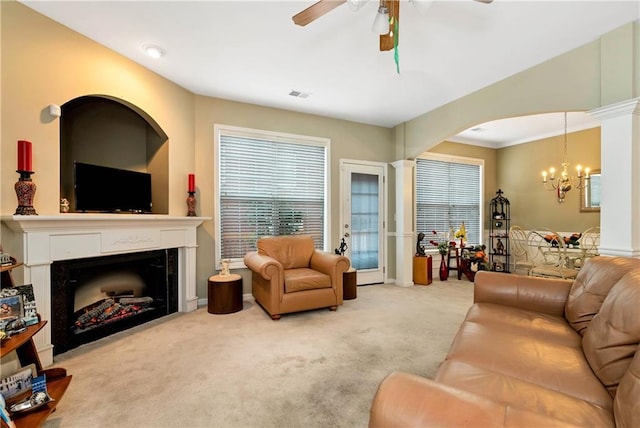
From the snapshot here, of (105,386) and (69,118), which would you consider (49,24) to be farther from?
(105,386)

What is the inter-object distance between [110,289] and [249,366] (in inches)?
80.1

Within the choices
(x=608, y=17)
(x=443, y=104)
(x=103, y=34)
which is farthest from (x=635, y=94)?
(x=103, y=34)

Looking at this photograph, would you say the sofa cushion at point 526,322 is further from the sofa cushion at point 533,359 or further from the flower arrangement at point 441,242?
the flower arrangement at point 441,242

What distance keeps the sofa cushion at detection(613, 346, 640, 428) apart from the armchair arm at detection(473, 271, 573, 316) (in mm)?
1250

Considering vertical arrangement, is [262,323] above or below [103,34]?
below

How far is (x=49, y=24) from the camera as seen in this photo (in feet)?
7.45

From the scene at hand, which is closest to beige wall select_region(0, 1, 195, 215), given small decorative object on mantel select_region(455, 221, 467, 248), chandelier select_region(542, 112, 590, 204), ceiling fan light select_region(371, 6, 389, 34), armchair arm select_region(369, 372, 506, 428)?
ceiling fan light select_region(371, 6, 389, 34)

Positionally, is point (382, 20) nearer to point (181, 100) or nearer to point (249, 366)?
point (249, 366)

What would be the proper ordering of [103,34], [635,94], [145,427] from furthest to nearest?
[103,34] → [635,94] → [145,427]

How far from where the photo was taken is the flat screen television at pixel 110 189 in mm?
2654

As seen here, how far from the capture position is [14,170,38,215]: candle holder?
6.73ft

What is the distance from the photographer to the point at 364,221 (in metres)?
4.80

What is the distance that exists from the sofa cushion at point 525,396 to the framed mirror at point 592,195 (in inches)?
198

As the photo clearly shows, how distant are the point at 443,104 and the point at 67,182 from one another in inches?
176
